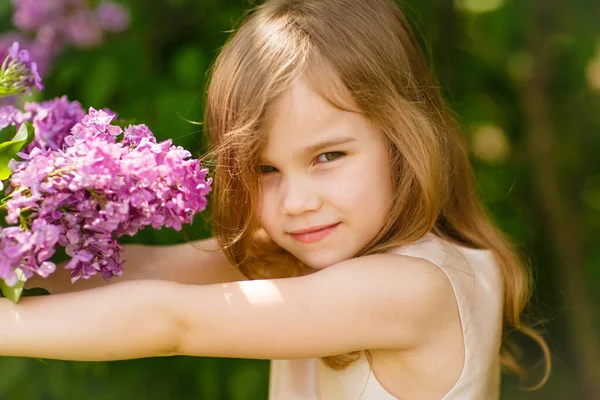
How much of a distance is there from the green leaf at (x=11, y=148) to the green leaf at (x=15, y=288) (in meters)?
0.17

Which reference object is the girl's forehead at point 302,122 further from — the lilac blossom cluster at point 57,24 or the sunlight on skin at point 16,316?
the lilac blossom cluster at point 57,24

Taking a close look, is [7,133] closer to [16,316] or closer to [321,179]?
[16,316]

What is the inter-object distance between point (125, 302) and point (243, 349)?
0.21 meters

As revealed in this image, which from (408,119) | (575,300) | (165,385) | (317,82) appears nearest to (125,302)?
(317,82)

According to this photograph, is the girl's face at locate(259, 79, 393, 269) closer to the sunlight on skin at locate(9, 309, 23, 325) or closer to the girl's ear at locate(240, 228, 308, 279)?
the girl's ear at locate(240, 228, 308, 279)

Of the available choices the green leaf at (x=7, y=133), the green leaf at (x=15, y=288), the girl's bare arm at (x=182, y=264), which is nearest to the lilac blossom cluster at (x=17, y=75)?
the green leaf at (x=7, y=133)

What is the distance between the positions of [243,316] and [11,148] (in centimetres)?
44

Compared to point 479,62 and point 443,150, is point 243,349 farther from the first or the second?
point 479,62

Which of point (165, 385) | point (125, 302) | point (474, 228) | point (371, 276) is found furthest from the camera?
point (165, 385)

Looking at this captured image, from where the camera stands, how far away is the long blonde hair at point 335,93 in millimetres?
1398

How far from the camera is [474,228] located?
1.75 meters

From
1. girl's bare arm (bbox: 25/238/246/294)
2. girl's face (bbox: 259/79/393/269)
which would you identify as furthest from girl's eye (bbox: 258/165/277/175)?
girl's bare arm (bbox: 25/238/246/294)

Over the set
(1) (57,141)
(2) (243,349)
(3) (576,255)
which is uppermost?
(1) (57,141)

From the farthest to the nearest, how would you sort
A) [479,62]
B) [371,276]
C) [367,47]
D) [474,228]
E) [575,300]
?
[575,300] < [479,62] < [474,228] < [367,47] < [371,276]
